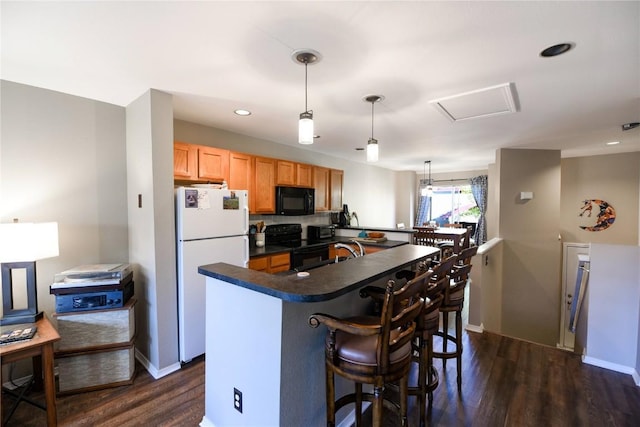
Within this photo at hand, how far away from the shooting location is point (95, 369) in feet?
7.04

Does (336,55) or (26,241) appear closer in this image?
(336,55)

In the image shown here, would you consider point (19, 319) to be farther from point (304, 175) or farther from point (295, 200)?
point (304, 175)

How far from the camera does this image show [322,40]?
1566mm

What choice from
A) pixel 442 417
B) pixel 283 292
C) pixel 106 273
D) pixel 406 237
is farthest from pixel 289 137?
pixel 442 417

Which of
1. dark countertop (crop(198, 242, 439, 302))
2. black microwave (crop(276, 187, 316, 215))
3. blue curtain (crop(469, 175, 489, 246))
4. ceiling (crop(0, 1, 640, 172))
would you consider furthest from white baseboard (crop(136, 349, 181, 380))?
blue curtain (crop(469, 175, 489, 246))

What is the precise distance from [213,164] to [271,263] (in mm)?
1331

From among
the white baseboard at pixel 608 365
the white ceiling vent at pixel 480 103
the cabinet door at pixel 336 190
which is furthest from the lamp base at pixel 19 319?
the white baseboard at pixel 608 365

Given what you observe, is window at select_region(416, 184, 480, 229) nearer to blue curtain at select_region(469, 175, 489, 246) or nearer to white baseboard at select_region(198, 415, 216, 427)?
blue curtain at select_region(469, 175, 489, 246)

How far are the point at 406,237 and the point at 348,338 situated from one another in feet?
10.3

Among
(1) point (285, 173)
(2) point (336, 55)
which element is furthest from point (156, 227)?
(1) point (285, 173)

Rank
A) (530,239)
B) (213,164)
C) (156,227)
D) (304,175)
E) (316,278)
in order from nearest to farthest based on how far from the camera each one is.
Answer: (316,278) < (156,227) < (213,164) < (304,175) < (530,239)

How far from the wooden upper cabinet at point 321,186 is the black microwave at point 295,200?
0.14 m

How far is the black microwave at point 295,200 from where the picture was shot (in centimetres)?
387

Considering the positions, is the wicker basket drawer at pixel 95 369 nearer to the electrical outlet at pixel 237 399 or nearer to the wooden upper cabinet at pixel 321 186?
the electrical outlet at pixel 237 399
